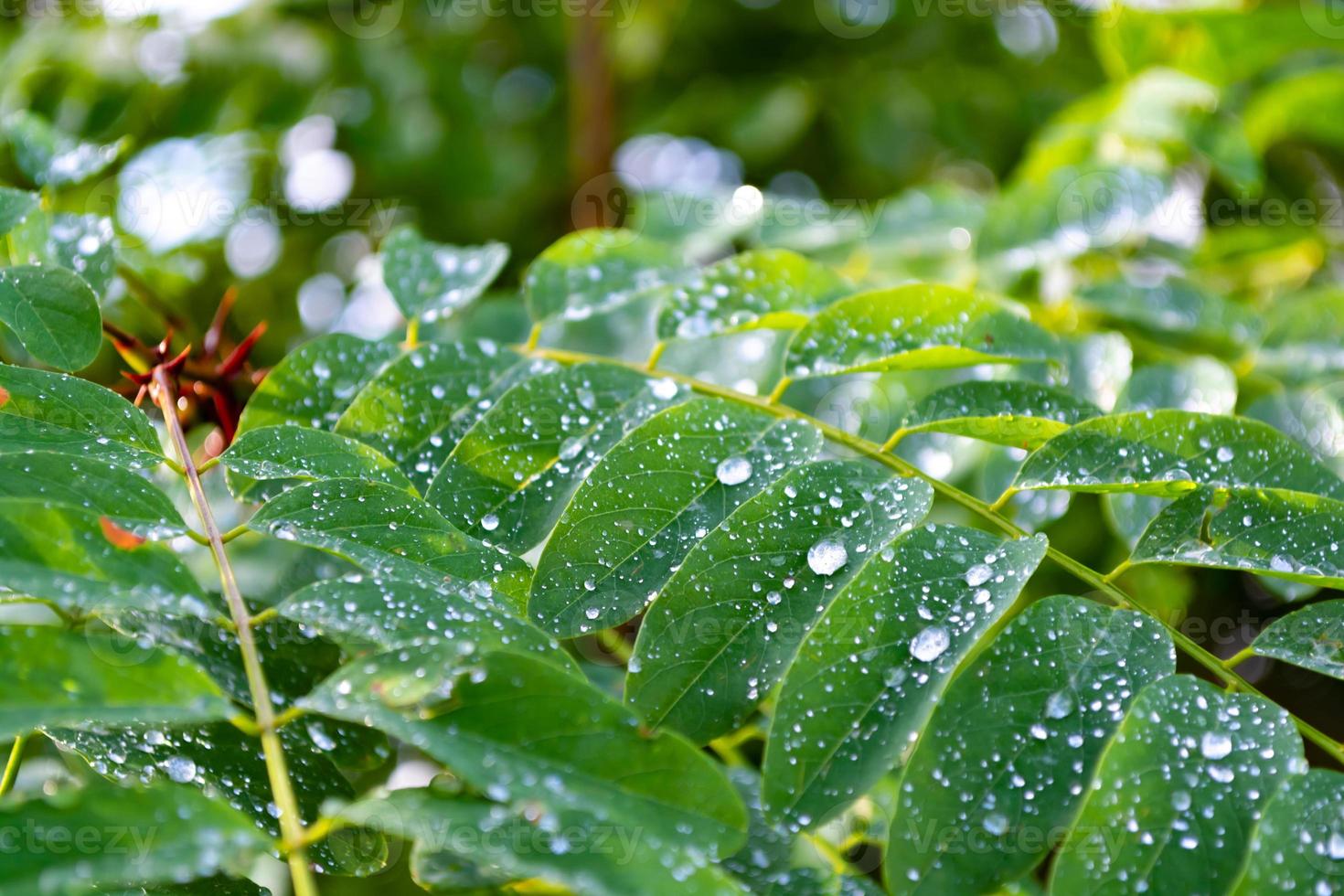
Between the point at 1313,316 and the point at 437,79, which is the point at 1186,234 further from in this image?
the point at 437,79

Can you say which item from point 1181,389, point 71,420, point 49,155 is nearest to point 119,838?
point 71,420

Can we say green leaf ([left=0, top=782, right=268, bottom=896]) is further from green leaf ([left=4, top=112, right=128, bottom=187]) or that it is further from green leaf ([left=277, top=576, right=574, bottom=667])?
green leaf ([left=4, top=112, right=128, bottom=187])

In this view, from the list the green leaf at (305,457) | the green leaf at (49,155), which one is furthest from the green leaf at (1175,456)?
the green leaf at (49,155)

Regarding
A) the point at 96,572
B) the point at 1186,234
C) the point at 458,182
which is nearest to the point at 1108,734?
the point at 96,572

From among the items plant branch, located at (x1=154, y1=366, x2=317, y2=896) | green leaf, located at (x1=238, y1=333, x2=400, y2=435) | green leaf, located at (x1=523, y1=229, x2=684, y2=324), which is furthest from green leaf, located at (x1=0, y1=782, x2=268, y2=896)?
green leaf, located at (x1=523, y1=229, x2=684, y2=324)

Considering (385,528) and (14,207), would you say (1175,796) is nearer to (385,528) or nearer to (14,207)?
(385,528)

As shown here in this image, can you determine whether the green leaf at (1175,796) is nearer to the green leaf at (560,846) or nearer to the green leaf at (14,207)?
the green leaf at (560,846)
